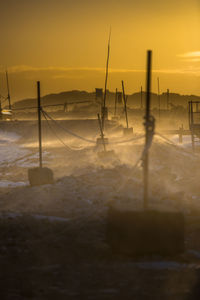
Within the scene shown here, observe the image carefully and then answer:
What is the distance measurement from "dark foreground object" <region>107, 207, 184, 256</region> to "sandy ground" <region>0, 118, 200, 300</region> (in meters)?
0.16

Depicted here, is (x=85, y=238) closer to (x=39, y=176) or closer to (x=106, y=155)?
(x=39, y=176)

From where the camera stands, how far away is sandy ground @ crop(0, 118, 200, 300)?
5621 mm

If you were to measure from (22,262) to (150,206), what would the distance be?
2.38m

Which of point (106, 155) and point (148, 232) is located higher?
point (148, 232)

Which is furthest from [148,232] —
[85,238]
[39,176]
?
[39,176]

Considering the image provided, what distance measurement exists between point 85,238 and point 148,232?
1577 millimetres

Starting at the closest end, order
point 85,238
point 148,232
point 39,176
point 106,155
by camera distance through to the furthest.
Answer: point 148,232 → point 85,238 → point 39,176 → point 106,155

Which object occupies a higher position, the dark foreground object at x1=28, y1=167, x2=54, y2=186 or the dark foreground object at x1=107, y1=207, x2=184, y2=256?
the dark foreground object at x1=107, y1=207, x2=184, y2=256

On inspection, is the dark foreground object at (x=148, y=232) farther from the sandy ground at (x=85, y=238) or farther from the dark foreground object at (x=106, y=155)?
the dark foreground object at (x=106, y=155)

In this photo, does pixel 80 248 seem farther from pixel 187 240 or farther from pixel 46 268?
Result: pixel 187 240

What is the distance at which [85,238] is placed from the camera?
25.0 ft

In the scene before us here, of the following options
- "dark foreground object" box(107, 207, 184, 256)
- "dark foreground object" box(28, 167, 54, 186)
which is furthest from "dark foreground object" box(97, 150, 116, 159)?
"dark foreground object" box(107, 207, 184, 256)

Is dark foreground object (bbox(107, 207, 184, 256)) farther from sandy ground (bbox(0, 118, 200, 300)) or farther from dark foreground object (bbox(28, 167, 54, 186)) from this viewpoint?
dark foreground object (bbox(28, 167, 54, 186))

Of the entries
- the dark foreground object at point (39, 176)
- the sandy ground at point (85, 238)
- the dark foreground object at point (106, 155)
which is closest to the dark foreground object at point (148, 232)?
the sandy ground at point (85, 238)
